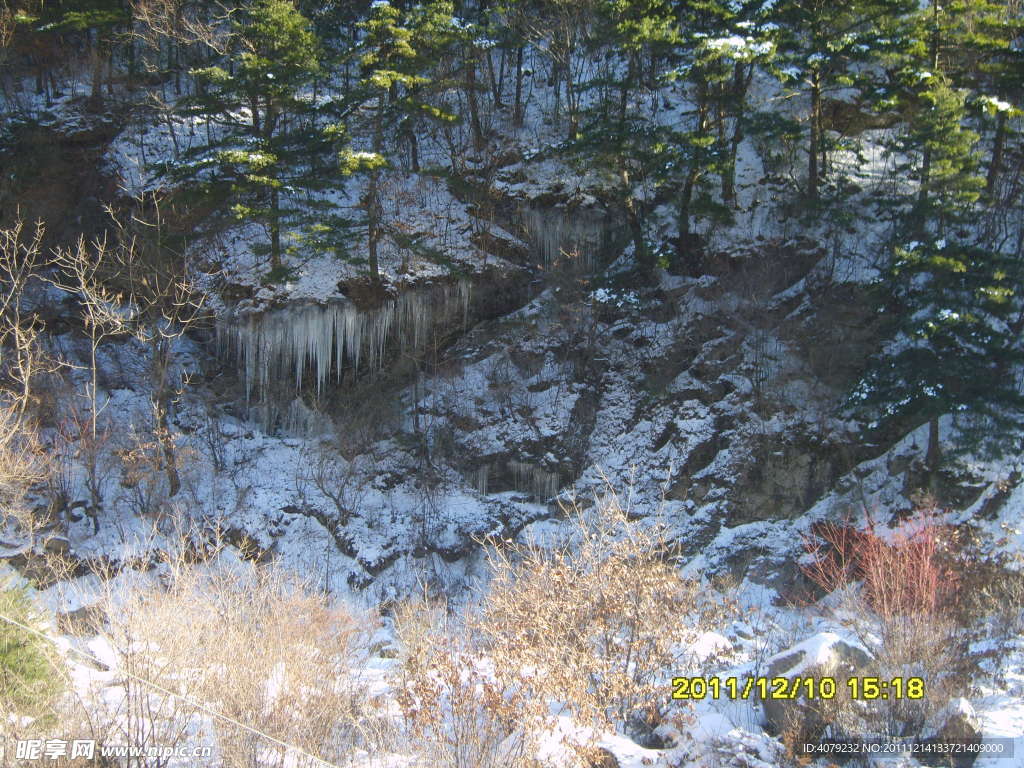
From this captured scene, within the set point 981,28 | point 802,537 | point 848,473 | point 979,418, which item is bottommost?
point 802,537

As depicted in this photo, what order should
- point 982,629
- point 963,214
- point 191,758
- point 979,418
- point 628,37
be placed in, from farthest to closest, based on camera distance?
point 628,37
point 963,214
point 979,418
point 982,629
point 191,758

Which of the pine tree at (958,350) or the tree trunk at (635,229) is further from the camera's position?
the tree trunk at (635,229)

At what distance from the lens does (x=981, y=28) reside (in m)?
15.5

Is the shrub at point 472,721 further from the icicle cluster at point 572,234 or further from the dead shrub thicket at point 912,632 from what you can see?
the icicle cluster at point 572,234

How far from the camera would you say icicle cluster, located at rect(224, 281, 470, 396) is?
16.3 meters

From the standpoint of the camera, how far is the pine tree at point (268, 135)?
15484 millimetres

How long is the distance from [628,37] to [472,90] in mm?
5279

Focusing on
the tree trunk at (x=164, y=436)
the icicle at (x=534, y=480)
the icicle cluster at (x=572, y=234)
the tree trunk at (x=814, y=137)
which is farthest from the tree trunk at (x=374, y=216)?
the tree trunk at (x=814, y=137)

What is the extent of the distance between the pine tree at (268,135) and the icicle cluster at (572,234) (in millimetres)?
5278

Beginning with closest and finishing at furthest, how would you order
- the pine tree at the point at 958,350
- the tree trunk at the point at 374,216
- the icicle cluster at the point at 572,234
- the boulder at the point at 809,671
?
the boulder at the point at 809,671 → the pine tree at the point at 958,350 → the tree trunk at the point at 374,216 → the icicle cluster at the point at 572,234

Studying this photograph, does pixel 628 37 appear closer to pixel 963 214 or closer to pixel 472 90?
→ pixel 472 90

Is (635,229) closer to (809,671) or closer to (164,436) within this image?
(164,436)

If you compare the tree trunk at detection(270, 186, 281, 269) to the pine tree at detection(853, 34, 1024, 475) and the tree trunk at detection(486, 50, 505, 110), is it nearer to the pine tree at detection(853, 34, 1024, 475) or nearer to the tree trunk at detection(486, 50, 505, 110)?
the tree trunk at detection(486, 50, 505, 110)

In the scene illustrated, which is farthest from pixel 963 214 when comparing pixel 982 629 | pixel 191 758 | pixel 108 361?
pixel 108 361
